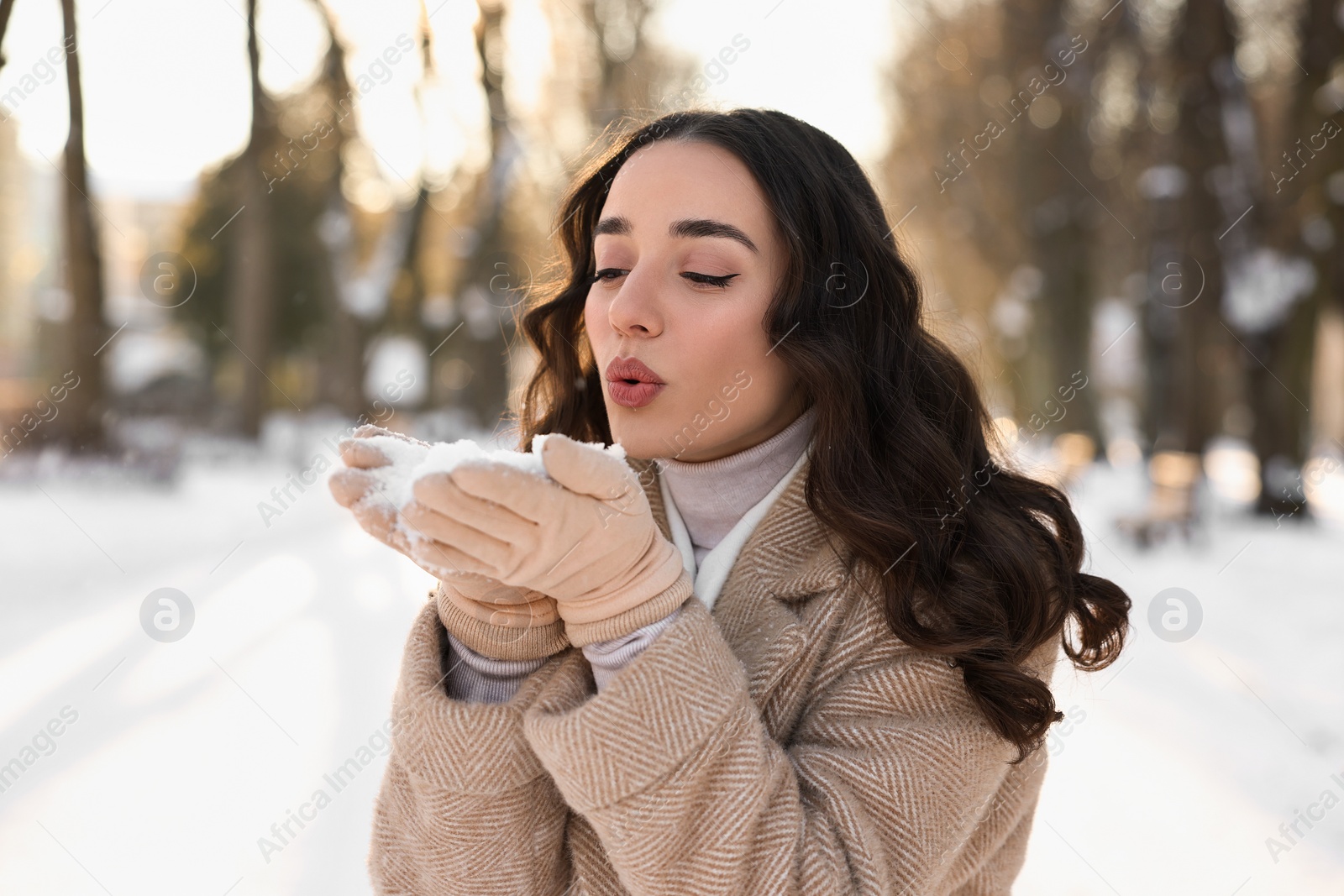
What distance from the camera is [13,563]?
7.45 meters

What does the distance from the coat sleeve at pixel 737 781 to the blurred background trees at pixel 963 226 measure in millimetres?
1040

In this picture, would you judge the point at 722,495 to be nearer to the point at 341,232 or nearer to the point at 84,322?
the point at 84,322

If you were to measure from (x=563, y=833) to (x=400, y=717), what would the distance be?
0.30m

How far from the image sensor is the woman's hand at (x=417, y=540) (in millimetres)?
Answer: 1301

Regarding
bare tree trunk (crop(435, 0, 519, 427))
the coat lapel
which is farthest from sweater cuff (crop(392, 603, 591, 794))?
bare tree trunk (crop(435, 0, 519, 427))

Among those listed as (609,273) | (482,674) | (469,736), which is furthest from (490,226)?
(469,736)

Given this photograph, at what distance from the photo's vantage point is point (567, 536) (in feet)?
4.28

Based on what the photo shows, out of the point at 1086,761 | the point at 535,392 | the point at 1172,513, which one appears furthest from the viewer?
the point at 1172,513

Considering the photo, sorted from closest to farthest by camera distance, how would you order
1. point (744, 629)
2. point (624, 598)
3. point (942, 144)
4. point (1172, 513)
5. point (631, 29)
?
point (624, 598)
point (744, 629)
point (1172, 513)
point (631, 29)
point (942, 144)

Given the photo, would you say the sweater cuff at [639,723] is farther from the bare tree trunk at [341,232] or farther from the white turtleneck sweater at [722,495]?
the bare tree trunk at [341,232]

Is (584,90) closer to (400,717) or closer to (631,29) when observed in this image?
(631,29)

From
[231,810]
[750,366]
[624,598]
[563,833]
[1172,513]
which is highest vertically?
[750,366]

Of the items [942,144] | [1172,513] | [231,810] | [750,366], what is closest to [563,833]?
[750,366]

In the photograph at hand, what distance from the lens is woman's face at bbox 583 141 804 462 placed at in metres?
1.72
